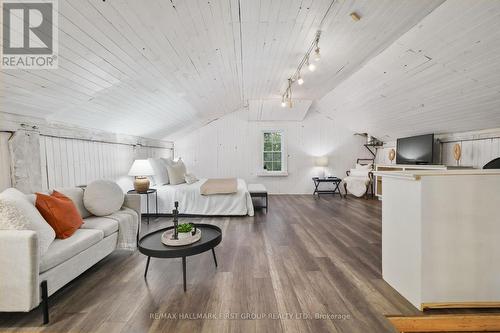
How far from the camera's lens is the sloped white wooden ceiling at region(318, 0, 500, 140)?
221 cm

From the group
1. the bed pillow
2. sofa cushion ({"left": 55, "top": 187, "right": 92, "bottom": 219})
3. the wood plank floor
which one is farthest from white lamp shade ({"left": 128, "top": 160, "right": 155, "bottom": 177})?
the wood plank floor

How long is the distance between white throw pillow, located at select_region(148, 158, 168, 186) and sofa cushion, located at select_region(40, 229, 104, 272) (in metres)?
2.41

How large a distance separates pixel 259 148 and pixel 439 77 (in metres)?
4.54

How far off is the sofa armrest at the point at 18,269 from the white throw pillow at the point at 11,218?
0.07 meters

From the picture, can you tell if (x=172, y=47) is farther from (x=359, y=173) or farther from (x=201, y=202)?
(x=359, y=173)

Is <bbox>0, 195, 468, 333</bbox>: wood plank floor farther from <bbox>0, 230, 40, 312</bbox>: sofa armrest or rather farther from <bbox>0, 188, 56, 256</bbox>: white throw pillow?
<bbox>0, 188, 56, 256</bbox>: white throw pillow

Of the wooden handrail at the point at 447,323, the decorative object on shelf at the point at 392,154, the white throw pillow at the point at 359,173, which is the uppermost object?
the decorative object on shelf at the point at 392,154

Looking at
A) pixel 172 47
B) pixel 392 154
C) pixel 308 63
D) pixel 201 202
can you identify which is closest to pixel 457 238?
pixel 308 63

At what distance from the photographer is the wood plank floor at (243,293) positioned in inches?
62.4

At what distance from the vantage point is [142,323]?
1.59 meters

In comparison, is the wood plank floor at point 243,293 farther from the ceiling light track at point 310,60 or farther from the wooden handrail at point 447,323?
the ceiling light track at point 310,60

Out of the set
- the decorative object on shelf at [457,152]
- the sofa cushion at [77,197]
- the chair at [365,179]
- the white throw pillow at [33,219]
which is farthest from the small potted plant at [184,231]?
the chair at [365,179]

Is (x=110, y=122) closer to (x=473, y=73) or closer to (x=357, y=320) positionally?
(x=357, y=320)

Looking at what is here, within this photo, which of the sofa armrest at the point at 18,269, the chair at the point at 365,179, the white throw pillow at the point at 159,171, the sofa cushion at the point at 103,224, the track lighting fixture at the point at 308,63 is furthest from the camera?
the chair at the point at 365,179
